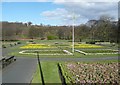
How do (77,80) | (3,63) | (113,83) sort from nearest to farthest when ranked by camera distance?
(113,83) < (77,80) < (3,63)

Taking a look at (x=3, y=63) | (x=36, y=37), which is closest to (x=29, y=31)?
(x=36, y=37)

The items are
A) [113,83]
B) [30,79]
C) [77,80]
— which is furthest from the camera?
[30,79]

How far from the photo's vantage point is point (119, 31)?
5172 cm

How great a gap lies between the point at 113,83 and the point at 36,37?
81.1 m

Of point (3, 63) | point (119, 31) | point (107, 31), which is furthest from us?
point (107, 31)

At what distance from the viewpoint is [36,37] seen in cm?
9050

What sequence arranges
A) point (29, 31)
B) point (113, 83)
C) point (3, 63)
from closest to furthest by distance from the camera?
point (113, 83)
point (3, 63)
point (29, 31)

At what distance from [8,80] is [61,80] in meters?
2.46

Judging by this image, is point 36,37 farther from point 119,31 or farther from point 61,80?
point 61,80

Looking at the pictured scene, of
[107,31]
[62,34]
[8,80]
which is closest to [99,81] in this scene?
[8,80]

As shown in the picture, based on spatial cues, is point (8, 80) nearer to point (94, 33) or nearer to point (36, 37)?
point (94, 33)

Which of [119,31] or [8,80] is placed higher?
[119,31]

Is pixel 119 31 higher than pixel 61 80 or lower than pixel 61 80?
higher

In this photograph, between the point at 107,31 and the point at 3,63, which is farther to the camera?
the point at 107,31
